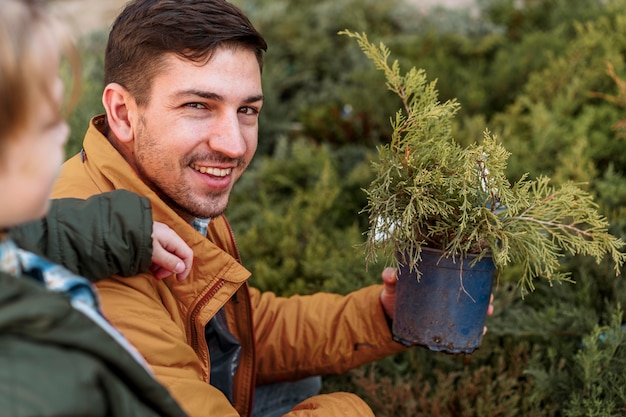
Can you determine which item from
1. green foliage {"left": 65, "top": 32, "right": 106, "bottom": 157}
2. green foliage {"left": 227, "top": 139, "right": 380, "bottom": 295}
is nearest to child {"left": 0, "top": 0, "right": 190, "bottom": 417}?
green foliage {"left": 227, "top": 139, "right": 380, "bottom": 295}

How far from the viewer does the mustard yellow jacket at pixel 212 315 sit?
1867 millimetres

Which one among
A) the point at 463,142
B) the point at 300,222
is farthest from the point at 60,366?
the point at 463,142

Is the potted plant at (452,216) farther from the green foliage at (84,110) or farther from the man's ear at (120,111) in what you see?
Result: the green foliage at (84,110)

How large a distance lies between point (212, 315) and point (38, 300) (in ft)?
3.17

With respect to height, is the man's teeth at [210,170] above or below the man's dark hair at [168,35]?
below

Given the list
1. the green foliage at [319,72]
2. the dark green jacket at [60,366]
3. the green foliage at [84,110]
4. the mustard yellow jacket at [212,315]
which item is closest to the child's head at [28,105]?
the dark green jacket at [60,366]

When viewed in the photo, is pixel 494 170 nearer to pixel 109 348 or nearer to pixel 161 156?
pixel 161 156

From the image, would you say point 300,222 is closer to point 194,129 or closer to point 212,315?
point 194,129

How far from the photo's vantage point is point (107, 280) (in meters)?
1.90

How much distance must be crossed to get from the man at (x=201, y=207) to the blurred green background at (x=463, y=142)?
315mm

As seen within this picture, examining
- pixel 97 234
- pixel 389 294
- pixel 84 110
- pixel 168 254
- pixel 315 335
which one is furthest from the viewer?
pixel 84 110

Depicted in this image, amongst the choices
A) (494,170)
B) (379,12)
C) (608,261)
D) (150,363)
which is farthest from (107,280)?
(379,12)

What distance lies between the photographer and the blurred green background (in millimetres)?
2861

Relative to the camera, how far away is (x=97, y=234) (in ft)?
5.81
